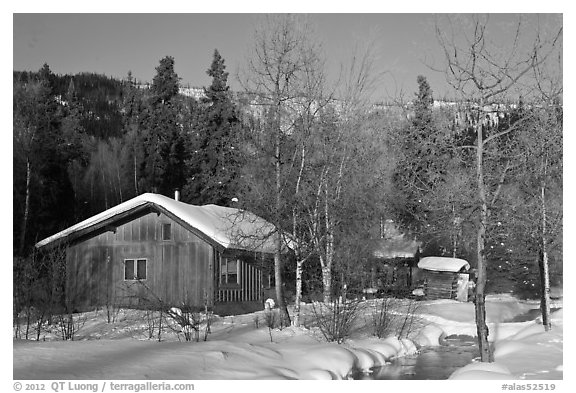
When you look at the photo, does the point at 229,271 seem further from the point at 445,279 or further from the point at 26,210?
the point at 445,279

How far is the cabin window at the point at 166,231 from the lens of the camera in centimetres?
2625

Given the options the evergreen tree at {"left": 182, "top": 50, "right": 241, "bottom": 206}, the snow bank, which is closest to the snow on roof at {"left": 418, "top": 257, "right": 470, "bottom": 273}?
the evergreen tree at {"left": 182, "top": 50, "right": 241, "bottom": 206}

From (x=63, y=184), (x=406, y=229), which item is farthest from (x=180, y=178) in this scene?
(x=406, y=229)

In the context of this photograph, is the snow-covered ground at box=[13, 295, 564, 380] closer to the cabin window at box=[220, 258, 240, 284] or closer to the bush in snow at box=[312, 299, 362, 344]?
the bush in snow at box=[312, 299, 362, 344]

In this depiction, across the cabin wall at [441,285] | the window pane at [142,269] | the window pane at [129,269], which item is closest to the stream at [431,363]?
the window pane at [142,269]

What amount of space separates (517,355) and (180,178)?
3062 centimetres

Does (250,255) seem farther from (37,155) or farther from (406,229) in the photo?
(406,229)

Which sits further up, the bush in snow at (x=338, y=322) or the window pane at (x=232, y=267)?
the window pane at (x=232, y=267)

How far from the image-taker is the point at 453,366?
16.2 meters

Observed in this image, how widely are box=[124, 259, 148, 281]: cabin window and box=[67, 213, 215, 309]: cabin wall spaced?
12 centimetres

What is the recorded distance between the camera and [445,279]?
3659cm

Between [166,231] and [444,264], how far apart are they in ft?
53.7

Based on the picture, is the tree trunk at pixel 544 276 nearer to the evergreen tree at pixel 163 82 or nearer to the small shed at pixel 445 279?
the small shed at pixel 445 279

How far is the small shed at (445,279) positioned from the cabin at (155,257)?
1239cm
